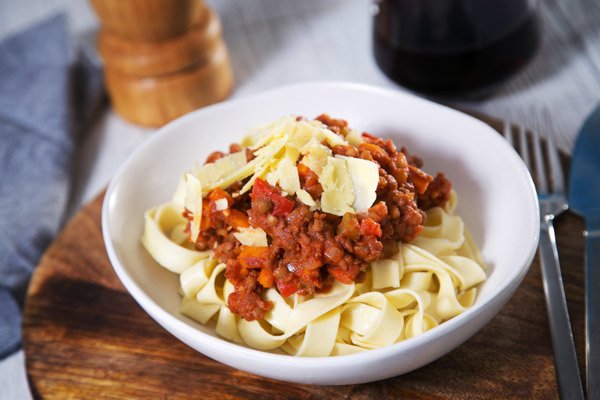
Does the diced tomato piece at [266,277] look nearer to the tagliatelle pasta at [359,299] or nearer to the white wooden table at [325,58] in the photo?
the tagliatelle pasta at [359,299]

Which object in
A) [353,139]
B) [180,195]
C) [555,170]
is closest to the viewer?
[353,139]

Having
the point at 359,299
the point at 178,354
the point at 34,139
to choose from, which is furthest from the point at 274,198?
the point at 34,139

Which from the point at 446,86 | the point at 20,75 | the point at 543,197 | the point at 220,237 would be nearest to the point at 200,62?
the point at 20,75

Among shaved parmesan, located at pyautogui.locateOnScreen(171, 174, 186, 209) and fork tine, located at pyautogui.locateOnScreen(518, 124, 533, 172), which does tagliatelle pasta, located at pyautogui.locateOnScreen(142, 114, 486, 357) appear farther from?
fork tine, located at pyautogui.locateOnScreen(518, 124, 533, 172)

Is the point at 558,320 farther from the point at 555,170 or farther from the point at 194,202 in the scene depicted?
the point at 194,202

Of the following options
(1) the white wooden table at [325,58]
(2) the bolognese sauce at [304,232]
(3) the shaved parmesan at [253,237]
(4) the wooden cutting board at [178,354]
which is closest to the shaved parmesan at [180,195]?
(2) the bolognese sauce at [304,232]

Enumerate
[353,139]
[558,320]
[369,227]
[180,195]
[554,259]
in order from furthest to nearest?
[180,195] → [554,259] → [353,139] → [558,320] → [369,227]
